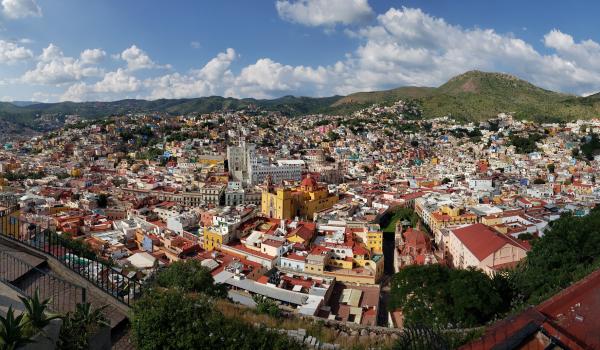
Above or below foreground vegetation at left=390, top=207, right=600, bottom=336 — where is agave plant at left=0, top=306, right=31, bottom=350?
above

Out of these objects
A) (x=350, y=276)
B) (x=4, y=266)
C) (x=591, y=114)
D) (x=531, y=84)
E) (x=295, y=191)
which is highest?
(x=531, y=84)

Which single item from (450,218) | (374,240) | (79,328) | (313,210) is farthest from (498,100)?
(79,328)

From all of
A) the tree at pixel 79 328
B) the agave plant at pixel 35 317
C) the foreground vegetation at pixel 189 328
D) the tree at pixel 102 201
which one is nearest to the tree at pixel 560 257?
the foreground vegetation at pixel 189 328

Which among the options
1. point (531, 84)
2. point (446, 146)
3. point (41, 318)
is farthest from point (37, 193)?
point (531, 84)

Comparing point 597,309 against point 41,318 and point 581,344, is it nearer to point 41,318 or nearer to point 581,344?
point 581,344

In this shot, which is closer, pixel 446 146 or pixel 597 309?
pixel 597 309

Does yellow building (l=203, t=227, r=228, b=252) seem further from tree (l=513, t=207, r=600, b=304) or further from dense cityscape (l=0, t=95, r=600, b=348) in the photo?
tree (l=513, t=207, r=600, b=304)

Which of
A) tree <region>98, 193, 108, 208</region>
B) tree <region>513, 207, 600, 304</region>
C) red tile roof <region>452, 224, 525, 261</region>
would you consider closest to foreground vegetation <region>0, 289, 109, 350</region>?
tree <region>513, 207, 600, 304</region>
